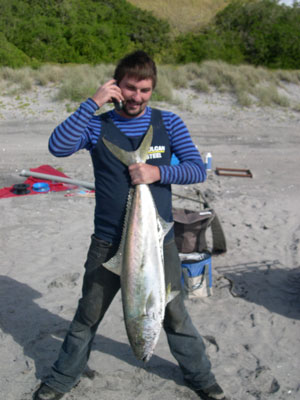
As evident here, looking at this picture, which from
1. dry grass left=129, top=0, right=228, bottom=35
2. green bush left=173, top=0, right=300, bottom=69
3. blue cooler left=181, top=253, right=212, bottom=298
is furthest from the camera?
dry grass left=129, top=0, right=228, bottom=35

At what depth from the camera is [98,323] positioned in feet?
8.75

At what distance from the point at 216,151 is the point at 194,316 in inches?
274

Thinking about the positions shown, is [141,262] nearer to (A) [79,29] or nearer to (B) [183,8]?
(A) [79,29]

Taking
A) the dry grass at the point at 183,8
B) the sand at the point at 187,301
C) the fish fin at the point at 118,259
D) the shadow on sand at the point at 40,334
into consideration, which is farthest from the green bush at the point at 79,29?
the fish fin at the point at 118,259

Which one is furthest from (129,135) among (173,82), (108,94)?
(173,82)

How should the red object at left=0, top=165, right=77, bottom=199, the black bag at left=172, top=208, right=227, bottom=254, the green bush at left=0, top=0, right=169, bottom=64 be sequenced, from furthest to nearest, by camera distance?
the green bush at left=0, top=0, right=169, bottom=64 → the red object at left=0, top=165, right=77, bottom=199 → the black bag at left=172, top=208, right=227, bottom=254

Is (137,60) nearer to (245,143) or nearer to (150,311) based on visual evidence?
(150,311)

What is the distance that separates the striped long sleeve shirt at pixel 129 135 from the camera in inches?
90.5

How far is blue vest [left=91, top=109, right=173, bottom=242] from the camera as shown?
2.38 meters

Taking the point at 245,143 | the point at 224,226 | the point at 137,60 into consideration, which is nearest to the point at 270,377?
the point at 137,60

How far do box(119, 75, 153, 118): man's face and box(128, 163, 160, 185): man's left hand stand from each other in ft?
1.05

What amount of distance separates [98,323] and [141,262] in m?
0.66

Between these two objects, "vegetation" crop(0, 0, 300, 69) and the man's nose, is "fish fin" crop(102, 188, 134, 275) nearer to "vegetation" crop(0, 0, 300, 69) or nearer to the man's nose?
the man's nose

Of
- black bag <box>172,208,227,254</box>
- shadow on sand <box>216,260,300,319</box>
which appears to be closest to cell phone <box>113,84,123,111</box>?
black bag <box>172,208,227,254</box>
